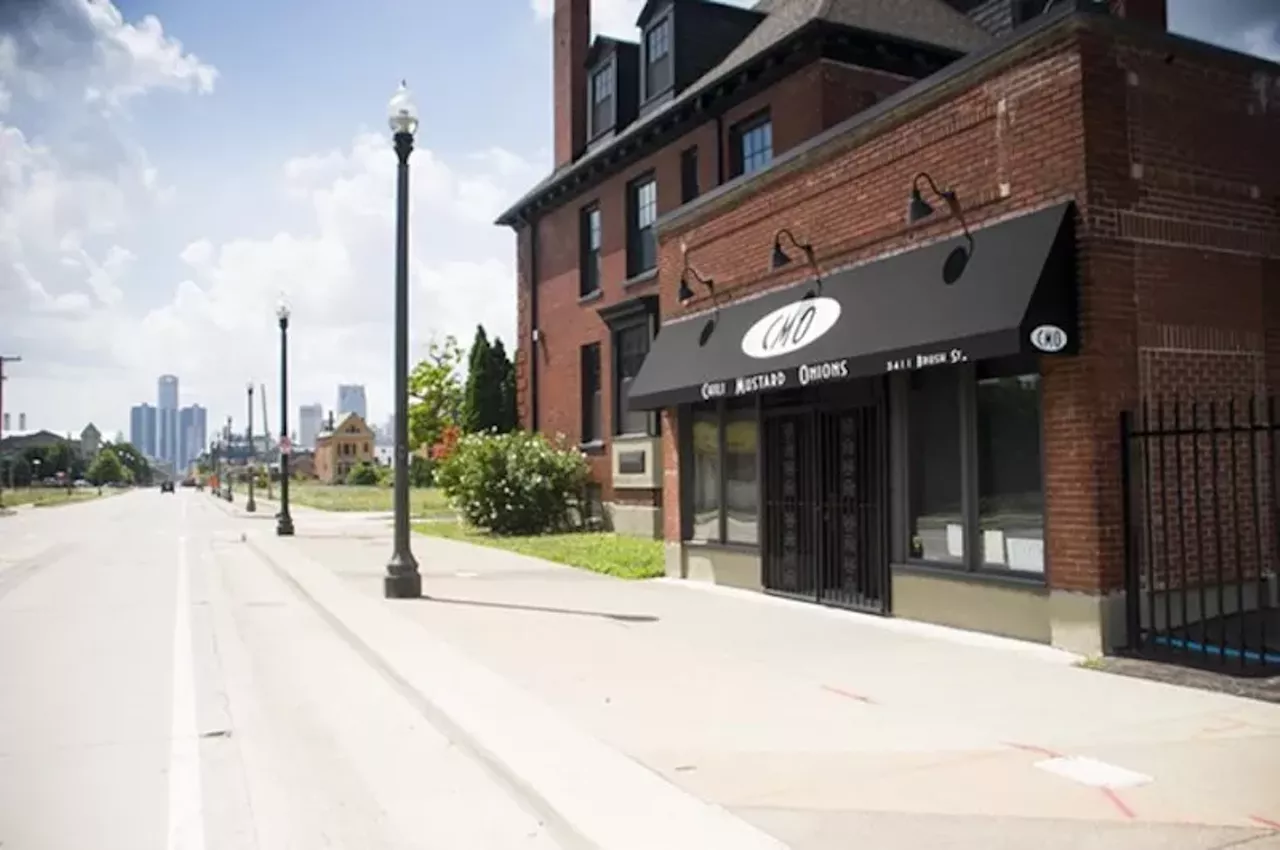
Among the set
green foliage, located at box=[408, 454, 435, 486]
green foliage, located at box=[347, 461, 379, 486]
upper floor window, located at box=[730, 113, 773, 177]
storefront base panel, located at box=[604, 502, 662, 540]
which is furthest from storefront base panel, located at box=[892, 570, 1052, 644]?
green foliage, located at box=[347, 461, 379, 486]

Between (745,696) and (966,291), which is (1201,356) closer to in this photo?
(966,291)

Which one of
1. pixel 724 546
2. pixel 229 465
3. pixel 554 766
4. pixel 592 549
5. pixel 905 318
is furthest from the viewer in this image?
pixel 229 465

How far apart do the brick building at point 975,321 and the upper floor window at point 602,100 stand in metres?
11.0

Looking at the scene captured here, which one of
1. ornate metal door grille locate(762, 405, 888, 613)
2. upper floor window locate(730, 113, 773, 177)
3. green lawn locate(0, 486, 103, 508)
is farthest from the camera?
green lawn locate(0, 486, 103, 508)

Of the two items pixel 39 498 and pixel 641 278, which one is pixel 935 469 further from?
pixel 39 498

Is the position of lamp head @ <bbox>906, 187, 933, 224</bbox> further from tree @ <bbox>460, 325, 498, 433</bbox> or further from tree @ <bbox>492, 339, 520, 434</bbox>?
tree @ <bbox>492, 339, 520, 434</bbox>

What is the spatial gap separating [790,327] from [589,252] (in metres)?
14.8

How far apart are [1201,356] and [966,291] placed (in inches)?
81.2

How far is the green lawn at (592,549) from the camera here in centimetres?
1656

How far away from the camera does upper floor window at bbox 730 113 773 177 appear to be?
19844mm

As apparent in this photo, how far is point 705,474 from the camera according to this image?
14.7 metres

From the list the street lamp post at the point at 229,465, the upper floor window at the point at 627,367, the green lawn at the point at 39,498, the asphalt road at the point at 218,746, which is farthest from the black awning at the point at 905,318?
the green lawn at the point at 39,498

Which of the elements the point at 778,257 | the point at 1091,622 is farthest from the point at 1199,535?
the point at 778,257

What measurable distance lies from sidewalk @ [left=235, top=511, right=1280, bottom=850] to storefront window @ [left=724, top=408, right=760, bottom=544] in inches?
85.4
